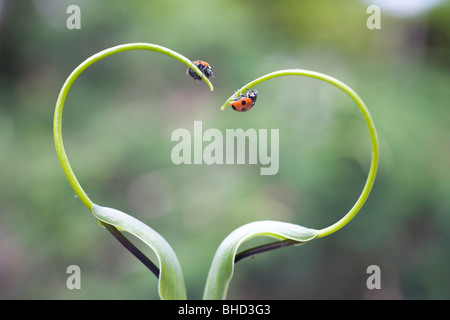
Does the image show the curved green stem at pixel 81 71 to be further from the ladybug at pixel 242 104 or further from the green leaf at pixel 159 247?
the ladybug at pixel 242 104

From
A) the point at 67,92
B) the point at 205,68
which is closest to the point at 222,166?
the point at 205,68

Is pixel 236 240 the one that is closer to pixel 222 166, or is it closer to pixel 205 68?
pixel 205 68

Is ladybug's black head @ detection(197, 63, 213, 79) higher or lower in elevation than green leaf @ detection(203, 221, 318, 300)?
higher

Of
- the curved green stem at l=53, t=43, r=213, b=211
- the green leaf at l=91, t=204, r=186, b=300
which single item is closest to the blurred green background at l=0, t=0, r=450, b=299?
the green leaf at l=91, t=204, r=186, b=300

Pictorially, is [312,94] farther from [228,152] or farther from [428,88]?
[428,88]

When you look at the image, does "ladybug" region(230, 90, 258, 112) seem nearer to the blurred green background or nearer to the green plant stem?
the green plant stem
